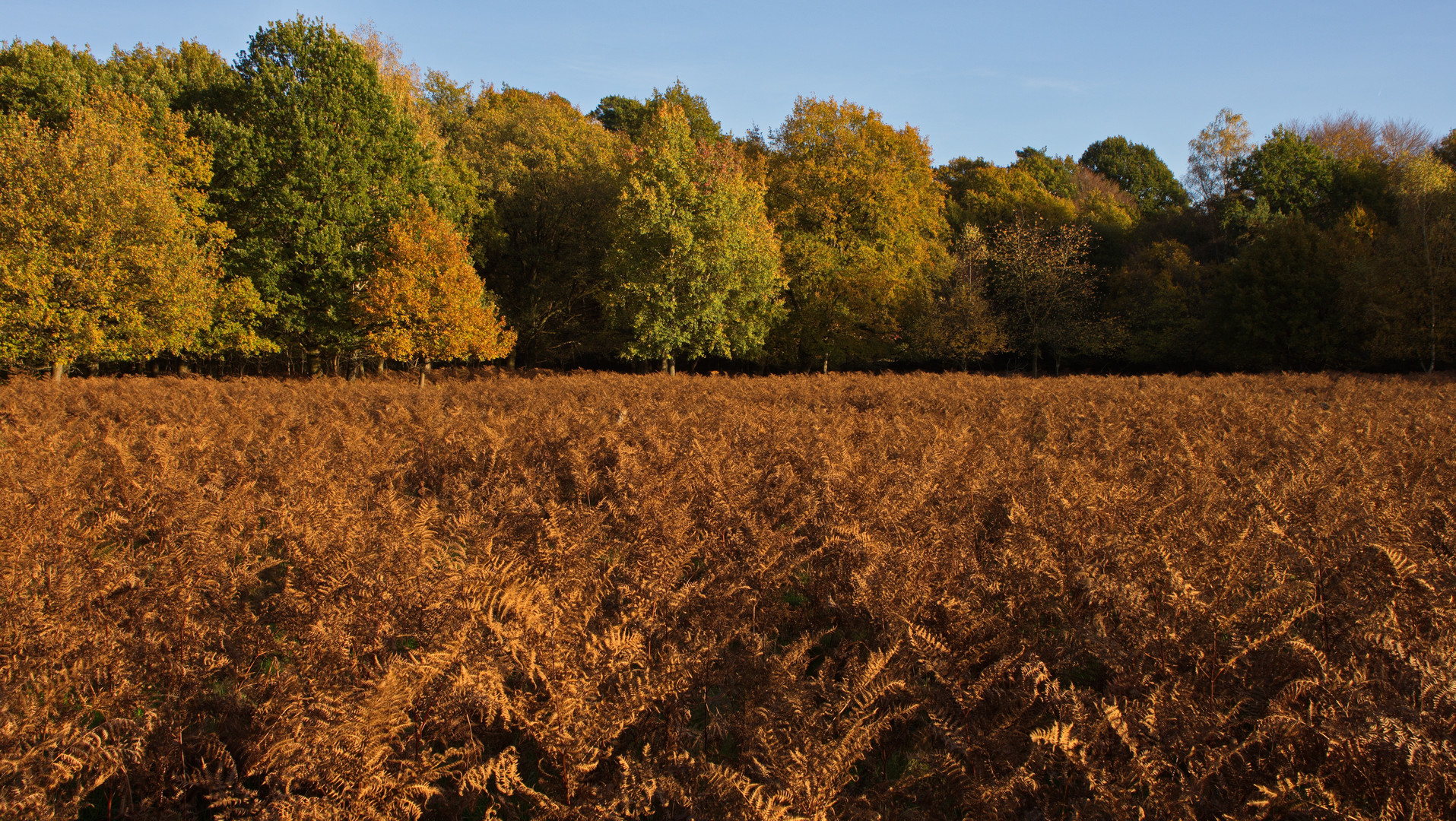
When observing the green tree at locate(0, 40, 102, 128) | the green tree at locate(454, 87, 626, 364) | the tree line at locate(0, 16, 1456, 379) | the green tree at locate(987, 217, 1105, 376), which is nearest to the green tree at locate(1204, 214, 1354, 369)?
the tree line at locate(0, 16, 1456, 379)

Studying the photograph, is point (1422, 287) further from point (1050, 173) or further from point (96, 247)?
point (96, 247)

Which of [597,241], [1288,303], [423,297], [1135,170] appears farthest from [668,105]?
[1135,170]

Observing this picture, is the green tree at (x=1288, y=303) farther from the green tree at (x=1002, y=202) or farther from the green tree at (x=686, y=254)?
the green tree at (x=686, y=254)

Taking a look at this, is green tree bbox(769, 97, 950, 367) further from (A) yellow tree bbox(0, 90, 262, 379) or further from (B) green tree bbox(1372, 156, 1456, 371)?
(A) yellow tree bbox(0, 90, 262, 379)

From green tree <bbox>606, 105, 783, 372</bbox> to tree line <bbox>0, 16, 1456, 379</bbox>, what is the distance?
0.13 m

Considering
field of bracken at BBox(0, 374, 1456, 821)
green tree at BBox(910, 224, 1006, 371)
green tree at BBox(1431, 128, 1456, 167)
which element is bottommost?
field of bracken at BBox(0, 374, 1456, 821)

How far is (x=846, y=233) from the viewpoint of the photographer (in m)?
34.0

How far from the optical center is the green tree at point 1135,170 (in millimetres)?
61125

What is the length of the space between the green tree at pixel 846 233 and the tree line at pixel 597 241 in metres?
0.16

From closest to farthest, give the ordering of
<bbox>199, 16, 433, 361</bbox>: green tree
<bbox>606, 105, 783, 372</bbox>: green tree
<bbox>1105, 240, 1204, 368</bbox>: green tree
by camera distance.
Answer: <bbox>199, 16, 433, 361</bbox>: green tree, <bbox>606, 105, 783, 372</bbox>: green tree, <bbox>1105, 240, 1204, 368</bbox>: green tree

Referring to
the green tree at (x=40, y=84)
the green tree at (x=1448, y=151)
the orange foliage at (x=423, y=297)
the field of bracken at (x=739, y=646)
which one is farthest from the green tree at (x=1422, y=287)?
the green tree at (x=40, y=84)

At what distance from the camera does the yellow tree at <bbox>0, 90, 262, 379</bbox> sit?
19328 millimetres

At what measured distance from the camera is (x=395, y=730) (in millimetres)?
2482

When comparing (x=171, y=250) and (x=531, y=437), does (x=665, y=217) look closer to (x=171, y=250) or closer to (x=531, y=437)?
(x=171, y=250)
